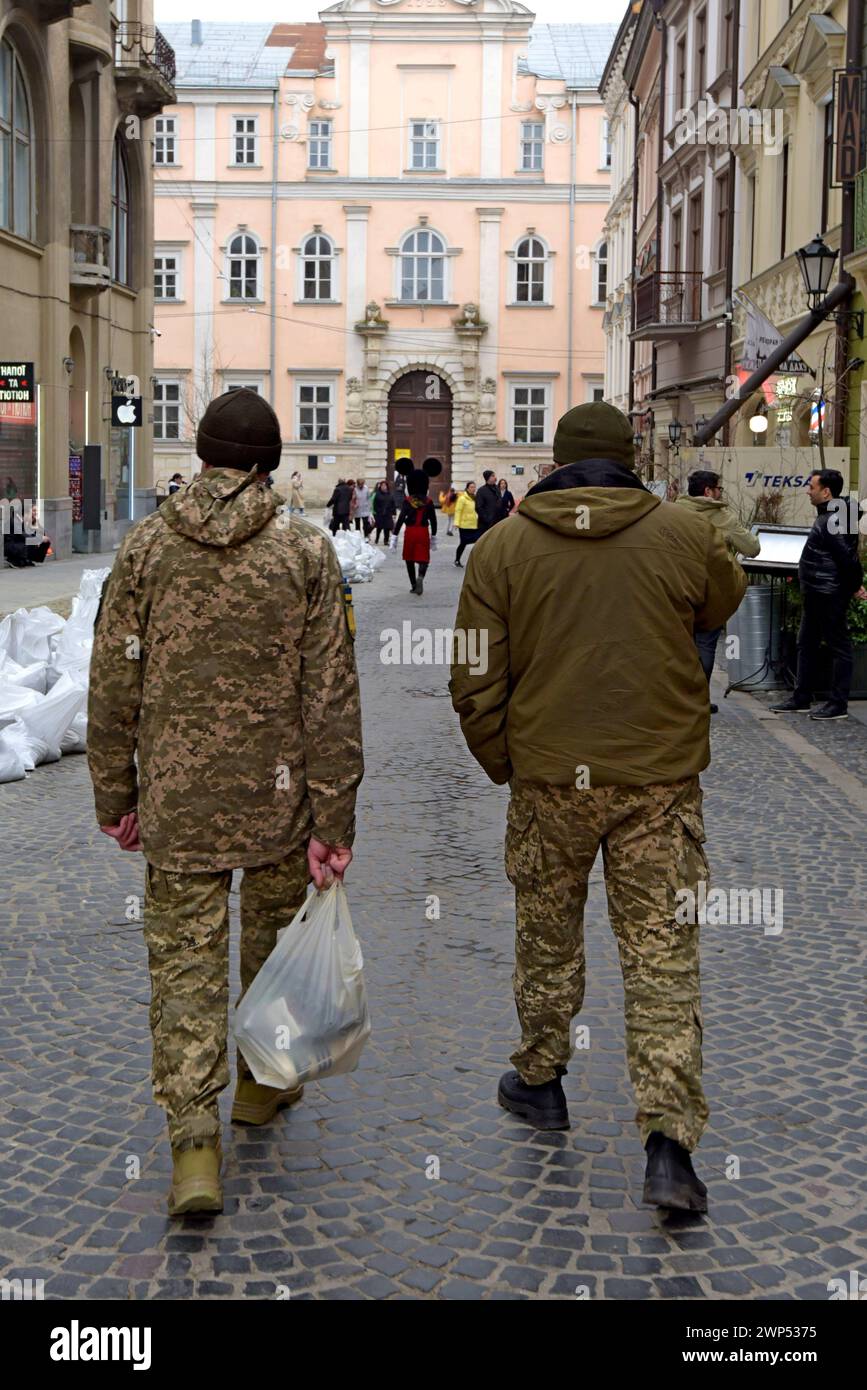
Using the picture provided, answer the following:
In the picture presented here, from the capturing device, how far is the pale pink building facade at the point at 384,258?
53219mm

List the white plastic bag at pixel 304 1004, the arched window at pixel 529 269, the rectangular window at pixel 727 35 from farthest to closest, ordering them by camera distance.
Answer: the arched window at pixel 529 269
the rectangular window at pixel 727 35
the white plastic bag at pixel 304 1004

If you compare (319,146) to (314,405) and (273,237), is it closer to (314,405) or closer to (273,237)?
(273,237)

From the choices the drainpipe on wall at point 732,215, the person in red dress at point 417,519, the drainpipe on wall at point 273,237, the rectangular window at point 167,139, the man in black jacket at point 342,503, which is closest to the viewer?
the person in red dress at point 417,519

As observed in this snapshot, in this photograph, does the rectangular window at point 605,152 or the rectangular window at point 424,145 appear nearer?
the rectangular window at point 424,145

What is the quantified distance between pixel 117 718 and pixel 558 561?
1.10m

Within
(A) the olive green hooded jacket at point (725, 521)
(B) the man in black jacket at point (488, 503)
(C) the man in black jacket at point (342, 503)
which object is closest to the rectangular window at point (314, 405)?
(C) the man in black jacket at point (342, 503)

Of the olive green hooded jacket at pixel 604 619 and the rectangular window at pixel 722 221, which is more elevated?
the rectangular window at pixel 722 221

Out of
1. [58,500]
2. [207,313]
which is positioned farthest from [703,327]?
[207,313]

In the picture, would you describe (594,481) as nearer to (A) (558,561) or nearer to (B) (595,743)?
(A) (558,561)

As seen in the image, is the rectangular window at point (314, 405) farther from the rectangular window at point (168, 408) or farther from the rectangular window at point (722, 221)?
the rectangular window at point (722, 221)

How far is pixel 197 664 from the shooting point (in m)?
3.66

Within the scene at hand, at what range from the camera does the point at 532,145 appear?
53531 millimetres

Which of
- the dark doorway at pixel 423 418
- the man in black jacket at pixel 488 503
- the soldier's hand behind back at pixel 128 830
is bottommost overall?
the soldier's hand behind back at pixel 128 830

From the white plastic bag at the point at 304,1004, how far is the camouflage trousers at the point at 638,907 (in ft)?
1.65
